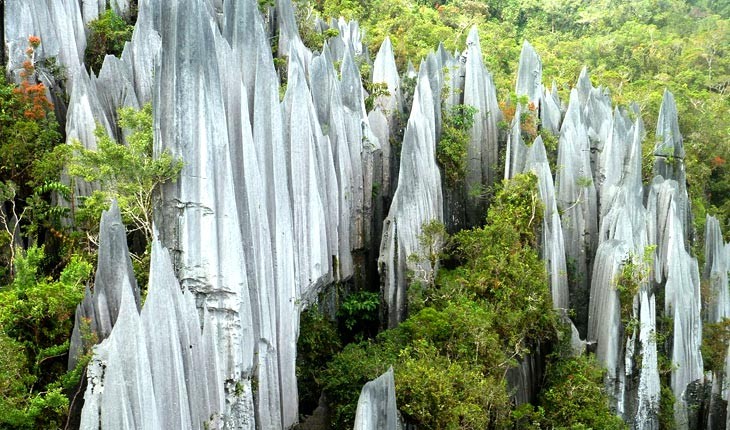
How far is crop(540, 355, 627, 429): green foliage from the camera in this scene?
15.9 metres

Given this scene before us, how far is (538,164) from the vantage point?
798 inches

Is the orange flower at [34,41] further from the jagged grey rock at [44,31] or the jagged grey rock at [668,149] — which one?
the jagged grey rock at [668,149]

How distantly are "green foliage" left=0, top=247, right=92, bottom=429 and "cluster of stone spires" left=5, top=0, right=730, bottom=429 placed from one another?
2.51 feet

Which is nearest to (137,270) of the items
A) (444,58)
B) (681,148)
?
(444,58)

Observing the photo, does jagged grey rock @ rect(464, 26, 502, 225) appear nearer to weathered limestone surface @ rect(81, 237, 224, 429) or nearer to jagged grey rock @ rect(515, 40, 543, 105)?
jagged grey rock @ rect(515, 40, 543, 105)

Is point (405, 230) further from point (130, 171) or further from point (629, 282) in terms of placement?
point (130, 171)

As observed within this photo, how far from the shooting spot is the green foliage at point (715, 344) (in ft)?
67.5

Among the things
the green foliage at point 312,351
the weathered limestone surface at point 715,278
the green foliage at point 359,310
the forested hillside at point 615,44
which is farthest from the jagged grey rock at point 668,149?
the green foliage at point 312,351

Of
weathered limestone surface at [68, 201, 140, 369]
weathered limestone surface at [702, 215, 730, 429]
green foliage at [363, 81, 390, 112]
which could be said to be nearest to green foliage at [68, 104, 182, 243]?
weathered limestone surface at [68, 201, 140, 369]

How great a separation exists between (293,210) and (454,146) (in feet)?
26.6

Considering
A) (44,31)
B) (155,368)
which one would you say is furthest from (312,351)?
(44,31)

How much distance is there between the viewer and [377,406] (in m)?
11.5

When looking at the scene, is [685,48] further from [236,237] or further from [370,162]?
[236,237]

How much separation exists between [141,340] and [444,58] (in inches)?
723
